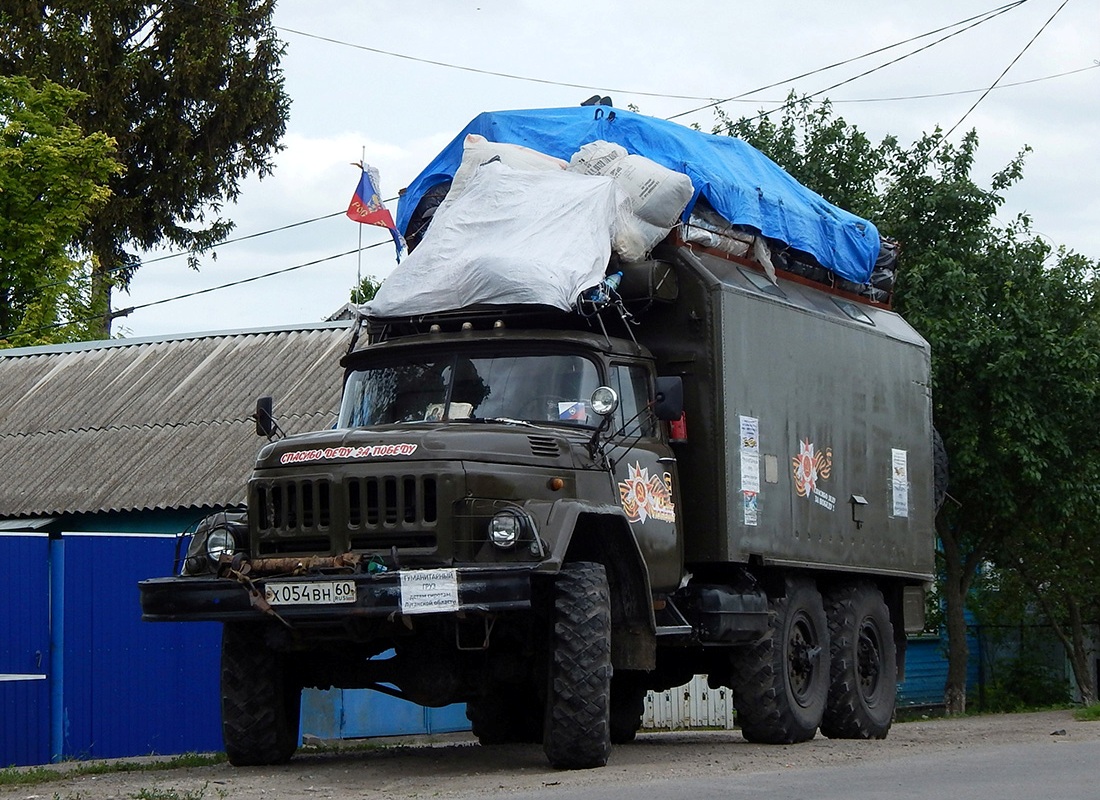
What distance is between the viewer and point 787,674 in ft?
44.9

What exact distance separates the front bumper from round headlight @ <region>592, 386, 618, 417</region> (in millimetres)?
1534

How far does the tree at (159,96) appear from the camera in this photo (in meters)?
38.0

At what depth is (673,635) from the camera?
40.0ft

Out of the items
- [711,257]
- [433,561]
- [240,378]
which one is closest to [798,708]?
[711,257]

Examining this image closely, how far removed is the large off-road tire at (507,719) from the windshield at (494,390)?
11.5 feet

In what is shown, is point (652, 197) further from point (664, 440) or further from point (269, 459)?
point (269, 459)

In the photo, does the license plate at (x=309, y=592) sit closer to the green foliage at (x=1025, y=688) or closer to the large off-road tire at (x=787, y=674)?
the large off-road tire at (x=787, y=674)

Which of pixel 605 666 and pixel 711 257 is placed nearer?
pixel 605 666

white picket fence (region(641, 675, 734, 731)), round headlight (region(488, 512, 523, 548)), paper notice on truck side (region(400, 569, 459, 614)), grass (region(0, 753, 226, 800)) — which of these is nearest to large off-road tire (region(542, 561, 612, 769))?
round headlight (region(488, 512, 523, 548))

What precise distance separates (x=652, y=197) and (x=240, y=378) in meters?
11.3

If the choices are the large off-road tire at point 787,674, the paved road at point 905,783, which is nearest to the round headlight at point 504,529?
the paved road at point 905,783

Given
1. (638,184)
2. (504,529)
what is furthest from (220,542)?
(638,184)

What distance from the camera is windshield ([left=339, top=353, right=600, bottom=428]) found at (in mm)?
11641

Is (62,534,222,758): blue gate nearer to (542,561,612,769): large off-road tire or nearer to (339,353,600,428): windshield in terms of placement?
(339,353,600,428): windshield
